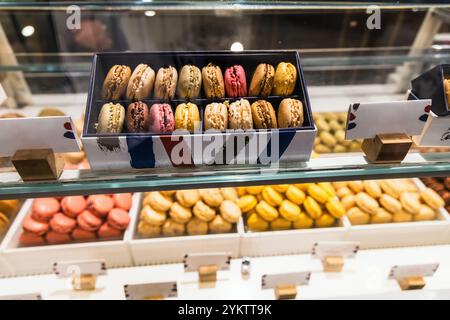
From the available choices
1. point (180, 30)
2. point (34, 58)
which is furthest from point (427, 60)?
point (34, 58)

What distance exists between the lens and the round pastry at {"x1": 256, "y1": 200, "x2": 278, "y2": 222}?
4.56 ft

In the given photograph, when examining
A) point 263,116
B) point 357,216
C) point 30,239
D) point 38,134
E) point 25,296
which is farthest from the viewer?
point 357,216

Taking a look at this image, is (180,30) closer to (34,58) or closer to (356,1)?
(34,58)

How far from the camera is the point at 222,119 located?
0.91m

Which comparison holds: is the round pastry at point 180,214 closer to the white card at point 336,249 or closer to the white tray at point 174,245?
the white tray at point 174,245

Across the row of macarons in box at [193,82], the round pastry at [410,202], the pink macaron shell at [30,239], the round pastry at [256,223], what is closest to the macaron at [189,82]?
the row of macarons in box at [193,82]

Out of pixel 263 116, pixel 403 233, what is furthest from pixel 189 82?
pixel 403 233

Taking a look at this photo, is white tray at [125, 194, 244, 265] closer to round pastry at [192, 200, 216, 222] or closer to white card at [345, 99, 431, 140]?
round pastry at [192, 200, 216, 222]

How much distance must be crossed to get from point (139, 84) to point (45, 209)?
0.72 m

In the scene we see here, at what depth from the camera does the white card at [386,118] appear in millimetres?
869

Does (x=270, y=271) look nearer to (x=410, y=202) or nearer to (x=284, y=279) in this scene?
(x=284, y=279)

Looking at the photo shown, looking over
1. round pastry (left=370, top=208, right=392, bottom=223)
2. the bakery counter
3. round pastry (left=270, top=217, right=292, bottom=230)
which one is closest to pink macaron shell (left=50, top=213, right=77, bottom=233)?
the bakery counter

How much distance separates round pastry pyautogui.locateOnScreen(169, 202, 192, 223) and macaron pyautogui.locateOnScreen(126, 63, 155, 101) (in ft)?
1.78

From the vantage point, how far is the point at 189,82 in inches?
38.6
